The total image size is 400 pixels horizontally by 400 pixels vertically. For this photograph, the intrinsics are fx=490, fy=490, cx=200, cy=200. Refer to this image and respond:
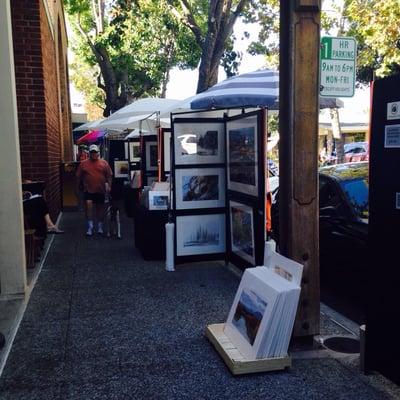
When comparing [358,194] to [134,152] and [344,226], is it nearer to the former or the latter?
[344,226]

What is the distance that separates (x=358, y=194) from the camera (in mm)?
5621

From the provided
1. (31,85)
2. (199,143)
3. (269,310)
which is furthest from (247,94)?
(31,85)

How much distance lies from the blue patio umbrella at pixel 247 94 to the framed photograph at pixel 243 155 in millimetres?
331

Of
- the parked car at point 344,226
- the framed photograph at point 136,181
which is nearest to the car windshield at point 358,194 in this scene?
the parked car at point 344,226

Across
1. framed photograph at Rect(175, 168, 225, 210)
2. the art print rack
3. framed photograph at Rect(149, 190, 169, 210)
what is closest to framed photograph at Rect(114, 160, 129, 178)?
framed photograph at Rect(149, 190, 169, 210)

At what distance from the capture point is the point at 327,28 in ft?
62.6

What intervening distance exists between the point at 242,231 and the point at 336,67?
2408 millimetres

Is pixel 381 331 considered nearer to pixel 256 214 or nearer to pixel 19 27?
pixel 256 214

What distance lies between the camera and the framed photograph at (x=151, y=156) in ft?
34.4

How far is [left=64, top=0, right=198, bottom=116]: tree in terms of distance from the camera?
56.1ft

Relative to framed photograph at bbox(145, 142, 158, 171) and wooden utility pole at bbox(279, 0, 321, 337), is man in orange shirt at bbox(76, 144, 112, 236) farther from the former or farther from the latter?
wooden utility pole at bbox(279, 0, 321, 337)

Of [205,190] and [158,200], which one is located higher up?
[205,190]

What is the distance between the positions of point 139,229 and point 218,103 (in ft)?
8.19

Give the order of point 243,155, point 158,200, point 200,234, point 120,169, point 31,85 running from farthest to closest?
point 120,169 < point 31,85 < point 158,200 < point 200,234 < point 243,155
